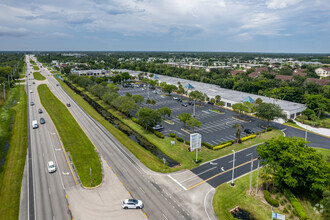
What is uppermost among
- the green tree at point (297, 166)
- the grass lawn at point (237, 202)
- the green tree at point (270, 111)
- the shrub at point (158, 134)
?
the green tree at point (270, 111)

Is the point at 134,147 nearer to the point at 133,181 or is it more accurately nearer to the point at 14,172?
the point at 133,181

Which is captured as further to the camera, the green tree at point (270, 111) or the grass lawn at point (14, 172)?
the green tree at point (270, 111)

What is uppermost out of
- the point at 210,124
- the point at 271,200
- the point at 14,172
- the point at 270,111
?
the point at 270,111

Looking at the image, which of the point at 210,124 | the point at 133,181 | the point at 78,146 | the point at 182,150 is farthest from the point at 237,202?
the point at 78,146

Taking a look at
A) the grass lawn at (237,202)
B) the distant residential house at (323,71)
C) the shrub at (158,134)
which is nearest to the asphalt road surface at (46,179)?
the grass lawn at (237,202)

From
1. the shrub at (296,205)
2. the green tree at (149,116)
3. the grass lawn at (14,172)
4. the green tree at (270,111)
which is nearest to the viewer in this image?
the shrub at (296,205)

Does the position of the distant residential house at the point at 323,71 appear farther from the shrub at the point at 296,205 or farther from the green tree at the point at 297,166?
the shrub at the point at 296,205

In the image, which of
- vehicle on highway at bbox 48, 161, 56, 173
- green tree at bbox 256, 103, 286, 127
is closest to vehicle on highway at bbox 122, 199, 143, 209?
vehicle on highway at bbox 48, 161, 56, 173
